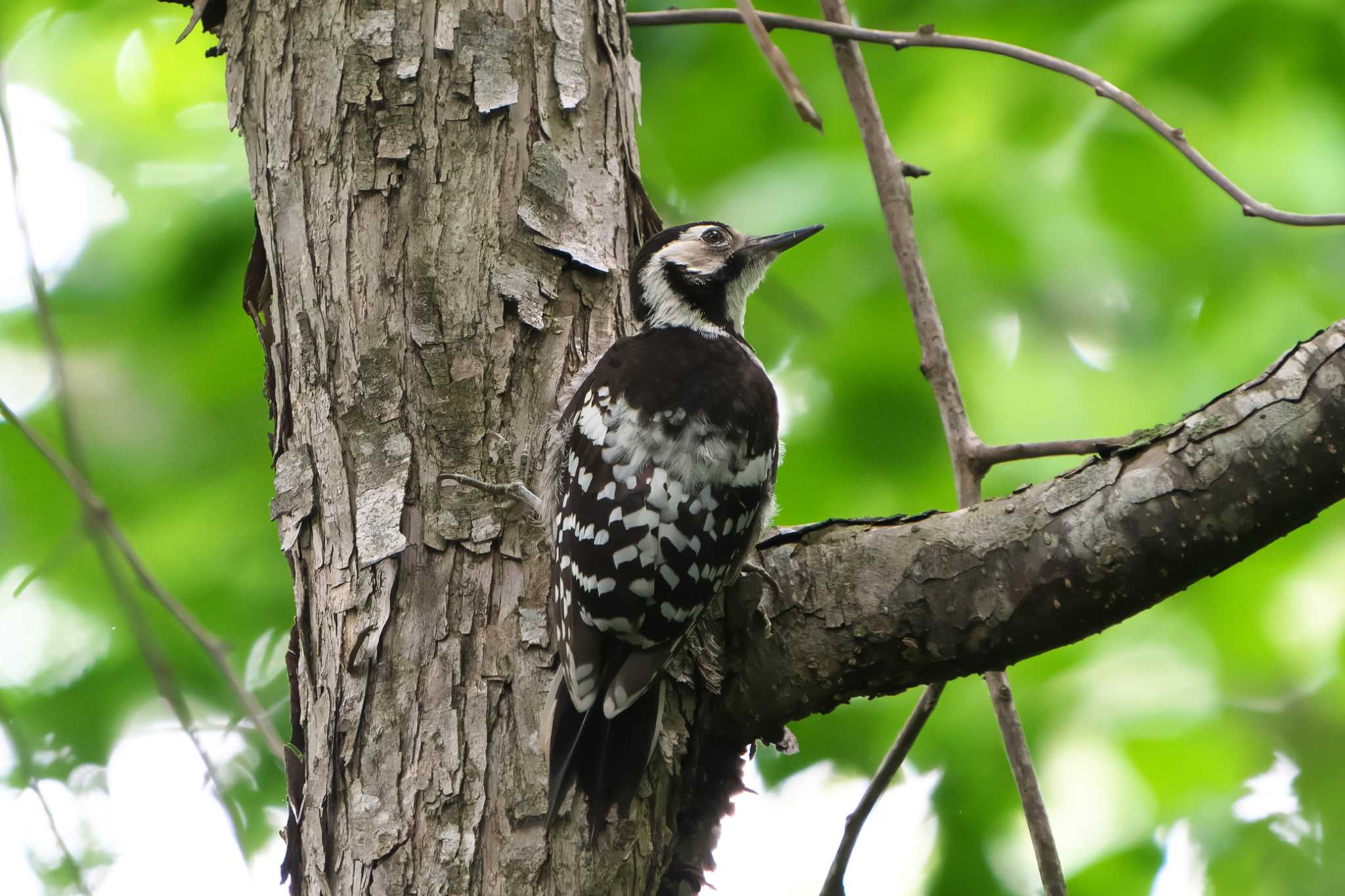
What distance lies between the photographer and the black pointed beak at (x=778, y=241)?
2.86m

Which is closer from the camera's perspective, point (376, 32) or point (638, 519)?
point (638, 519)

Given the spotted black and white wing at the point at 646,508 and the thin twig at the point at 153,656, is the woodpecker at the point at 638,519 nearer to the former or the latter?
the spotted black and white wing at the point at 646,508

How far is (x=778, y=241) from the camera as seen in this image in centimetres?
289

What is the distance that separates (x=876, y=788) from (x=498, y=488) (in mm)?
871

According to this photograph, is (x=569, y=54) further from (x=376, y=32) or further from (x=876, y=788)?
(x=876, y=788)

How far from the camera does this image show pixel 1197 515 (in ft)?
5.53

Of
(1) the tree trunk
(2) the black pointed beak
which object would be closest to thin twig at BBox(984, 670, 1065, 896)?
(1) the tree trunk

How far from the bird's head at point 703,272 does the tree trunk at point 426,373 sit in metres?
0.31

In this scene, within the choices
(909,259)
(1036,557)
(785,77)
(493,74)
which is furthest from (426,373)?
(1036,557)

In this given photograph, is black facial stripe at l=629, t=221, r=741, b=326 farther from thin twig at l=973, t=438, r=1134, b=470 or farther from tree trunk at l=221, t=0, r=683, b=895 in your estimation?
thin twig at l=973, t=438, r=1134, b=470

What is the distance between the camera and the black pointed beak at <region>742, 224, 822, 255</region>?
9.39 feet

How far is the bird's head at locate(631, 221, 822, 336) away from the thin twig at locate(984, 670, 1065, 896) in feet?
3.96

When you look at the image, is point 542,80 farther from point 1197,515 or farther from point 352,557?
point 1197,515

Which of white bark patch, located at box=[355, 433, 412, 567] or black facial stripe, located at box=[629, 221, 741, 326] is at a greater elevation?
black facial stripe, located at box=[629, 221, 741, 326]
